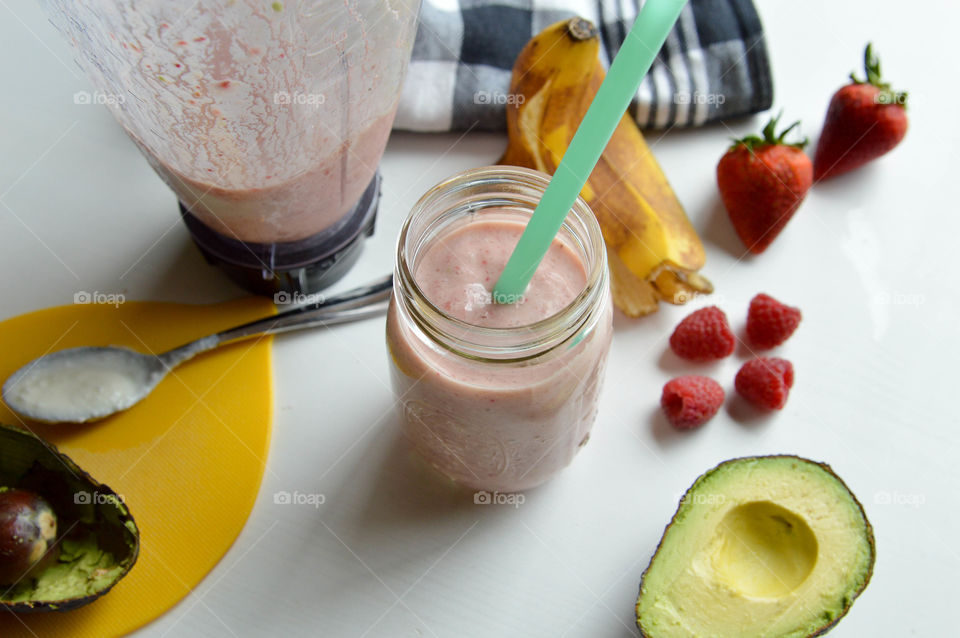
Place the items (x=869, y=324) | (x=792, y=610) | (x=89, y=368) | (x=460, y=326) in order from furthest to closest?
(x=869, y=324), (x=89, y=368), (x=792, y=610), (x=460, y=326)

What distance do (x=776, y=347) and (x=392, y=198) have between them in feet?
1.70

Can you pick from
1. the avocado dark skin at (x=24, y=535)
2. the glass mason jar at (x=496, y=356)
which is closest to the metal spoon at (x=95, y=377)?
the avocado dark skin at (x=24, y=535)

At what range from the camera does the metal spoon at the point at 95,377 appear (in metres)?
0.93

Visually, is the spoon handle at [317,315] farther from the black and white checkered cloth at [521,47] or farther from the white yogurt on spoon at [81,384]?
the black and white checkered cloth at [521,47]

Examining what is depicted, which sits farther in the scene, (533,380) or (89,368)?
(89,368)

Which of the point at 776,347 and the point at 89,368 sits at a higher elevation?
the point at 89,368

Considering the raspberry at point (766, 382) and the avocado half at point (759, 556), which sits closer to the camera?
the avocado half at point (759, 556)

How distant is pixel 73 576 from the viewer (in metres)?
0.84

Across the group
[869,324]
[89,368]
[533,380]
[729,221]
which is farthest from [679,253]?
[89,368]

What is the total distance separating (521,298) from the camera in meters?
0.78

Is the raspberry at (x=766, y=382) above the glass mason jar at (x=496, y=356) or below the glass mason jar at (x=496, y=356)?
below

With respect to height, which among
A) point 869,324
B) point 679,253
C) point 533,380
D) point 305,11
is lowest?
point 869,324

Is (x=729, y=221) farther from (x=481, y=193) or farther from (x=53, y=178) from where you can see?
(x=53, y=178)

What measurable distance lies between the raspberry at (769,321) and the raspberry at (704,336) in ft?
0.11
